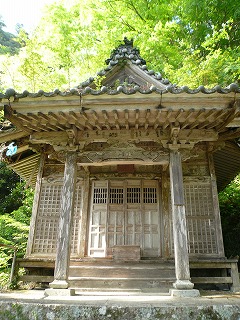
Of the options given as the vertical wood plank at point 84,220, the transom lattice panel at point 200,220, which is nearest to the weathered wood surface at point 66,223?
the vertical wood plank at point 84,220

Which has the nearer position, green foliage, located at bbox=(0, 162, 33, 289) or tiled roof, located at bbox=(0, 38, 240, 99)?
tiled roof, located at bbox=(0, 38, 240, 99)

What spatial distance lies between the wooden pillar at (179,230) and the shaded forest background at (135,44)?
6.62 m

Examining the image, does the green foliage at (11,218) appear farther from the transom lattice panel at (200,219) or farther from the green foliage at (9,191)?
the transom lattice panel at (200,219)

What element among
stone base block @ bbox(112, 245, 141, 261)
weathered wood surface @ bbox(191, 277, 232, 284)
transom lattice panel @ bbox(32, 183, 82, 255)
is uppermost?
transom lattice panel @ bbox(32, 183, 82, 255)

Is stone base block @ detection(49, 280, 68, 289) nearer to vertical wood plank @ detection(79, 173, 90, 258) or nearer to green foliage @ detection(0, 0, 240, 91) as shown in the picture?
→ vertical wood plank @ detection(79, 173, 90, 258)

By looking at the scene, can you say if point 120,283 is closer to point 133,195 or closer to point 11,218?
point 133,195

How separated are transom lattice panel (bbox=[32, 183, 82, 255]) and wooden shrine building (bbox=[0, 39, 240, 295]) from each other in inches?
1.2

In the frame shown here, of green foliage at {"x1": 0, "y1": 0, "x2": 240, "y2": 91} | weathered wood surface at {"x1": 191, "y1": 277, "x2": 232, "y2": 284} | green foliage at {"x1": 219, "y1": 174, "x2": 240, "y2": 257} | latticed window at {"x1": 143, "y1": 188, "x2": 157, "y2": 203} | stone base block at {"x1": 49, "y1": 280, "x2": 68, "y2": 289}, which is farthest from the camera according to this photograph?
green foliage at {"x1": 0, "y1": 0, "x2": 240, "y2": 91}

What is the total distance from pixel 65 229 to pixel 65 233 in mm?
84

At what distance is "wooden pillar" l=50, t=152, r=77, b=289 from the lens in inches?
216

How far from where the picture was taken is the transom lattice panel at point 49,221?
7.83 m

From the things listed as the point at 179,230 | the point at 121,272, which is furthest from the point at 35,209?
the point at 179,230

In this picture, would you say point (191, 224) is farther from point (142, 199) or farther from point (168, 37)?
point (168, 37)

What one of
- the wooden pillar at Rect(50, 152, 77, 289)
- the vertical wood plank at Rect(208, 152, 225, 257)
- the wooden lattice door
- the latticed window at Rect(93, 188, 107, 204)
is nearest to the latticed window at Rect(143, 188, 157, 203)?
the wooden lattice door
